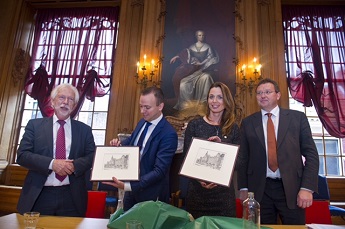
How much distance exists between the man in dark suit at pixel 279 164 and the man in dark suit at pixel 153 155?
569mm

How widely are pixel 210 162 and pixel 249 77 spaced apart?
3.60 metres

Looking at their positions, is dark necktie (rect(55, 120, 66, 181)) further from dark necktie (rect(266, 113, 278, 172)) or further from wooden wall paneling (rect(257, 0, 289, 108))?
wooden wall paneling (rect(257, 0, 289, 108))

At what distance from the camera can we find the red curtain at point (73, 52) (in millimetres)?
5520

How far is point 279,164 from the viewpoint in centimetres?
202

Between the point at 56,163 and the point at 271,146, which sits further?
the point at 271,146

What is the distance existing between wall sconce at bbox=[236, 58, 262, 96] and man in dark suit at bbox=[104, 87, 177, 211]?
3088mm

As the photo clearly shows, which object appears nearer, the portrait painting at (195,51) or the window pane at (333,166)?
the portrait painting at (195,51)

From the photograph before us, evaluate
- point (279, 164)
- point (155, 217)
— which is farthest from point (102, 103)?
point (155, 217)

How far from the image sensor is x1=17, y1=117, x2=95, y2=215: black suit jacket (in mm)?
1748

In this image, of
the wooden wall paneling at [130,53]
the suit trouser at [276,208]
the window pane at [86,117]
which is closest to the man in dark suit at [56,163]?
the suit trouser at [276,208]

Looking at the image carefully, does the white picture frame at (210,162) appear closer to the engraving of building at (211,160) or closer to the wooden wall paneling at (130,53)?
the engraving of building at (211,160)

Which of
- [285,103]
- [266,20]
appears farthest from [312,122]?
[266,20]

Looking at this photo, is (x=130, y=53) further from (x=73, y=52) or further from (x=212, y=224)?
(x=212, y=224)

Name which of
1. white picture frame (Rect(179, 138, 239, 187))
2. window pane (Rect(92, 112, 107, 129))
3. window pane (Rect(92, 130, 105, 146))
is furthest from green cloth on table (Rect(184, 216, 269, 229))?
window pane (Rect(92, 112, 107, 129))
